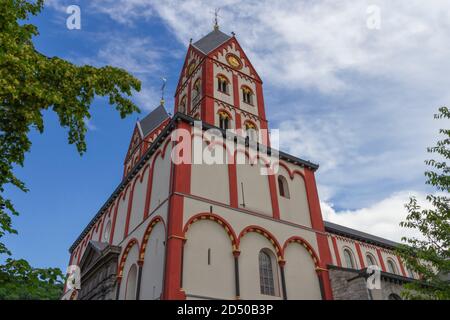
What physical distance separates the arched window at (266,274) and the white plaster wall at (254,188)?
2.47m

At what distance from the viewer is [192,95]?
1054 inches

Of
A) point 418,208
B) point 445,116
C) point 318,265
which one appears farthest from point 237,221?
point 445,116

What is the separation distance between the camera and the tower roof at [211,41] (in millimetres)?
27812

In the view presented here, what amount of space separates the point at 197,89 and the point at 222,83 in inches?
76.4

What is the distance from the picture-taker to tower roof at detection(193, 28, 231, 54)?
27812 mm

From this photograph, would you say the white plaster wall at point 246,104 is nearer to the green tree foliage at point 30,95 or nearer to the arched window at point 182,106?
the arched window at point 182,106

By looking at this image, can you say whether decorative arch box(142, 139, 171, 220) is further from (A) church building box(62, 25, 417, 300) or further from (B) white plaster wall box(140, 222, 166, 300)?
(B) white plaster wall box(140, 222, 166, 300)

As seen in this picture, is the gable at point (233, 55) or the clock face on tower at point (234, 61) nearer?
the gable at point (233, 55)

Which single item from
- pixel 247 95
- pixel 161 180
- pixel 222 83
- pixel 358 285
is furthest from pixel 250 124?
pixel 358 285

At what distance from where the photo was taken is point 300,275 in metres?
18.3

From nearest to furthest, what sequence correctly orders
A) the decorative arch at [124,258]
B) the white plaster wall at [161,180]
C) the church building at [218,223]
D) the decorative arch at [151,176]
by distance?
1. the church building at [218,223]
2. the white plaster wall at [161,180]
3. the decorative arch at [151,176]
4. the decorative arch at [124,258]

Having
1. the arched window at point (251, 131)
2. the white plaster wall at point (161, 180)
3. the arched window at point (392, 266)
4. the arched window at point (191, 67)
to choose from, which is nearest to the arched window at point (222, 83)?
the arched window at point (191, 67)
